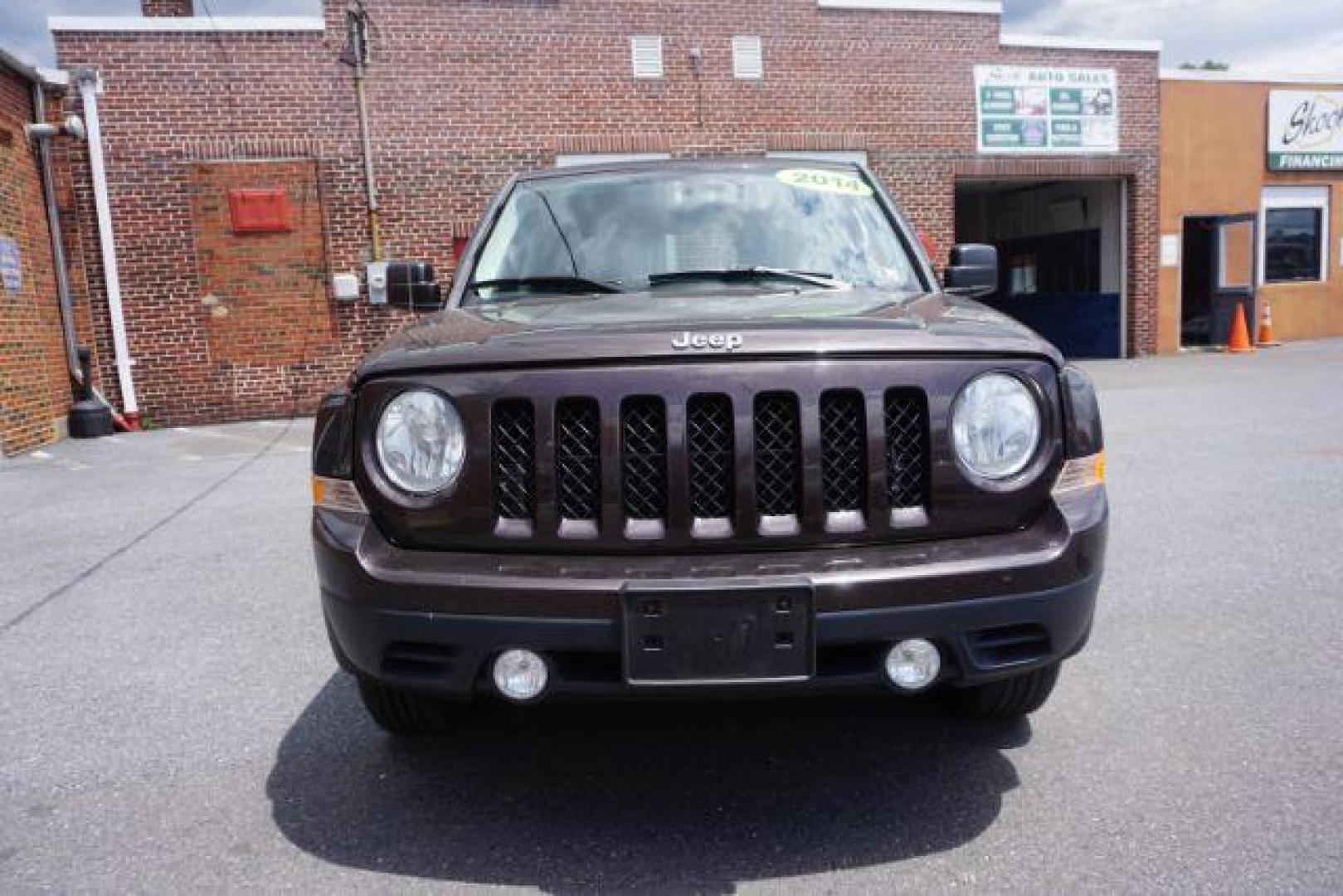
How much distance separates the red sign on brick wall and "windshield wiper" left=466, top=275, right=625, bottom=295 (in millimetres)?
10197

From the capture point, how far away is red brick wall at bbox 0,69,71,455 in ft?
32.5

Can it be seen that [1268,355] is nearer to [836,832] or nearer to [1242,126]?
[1242,126]

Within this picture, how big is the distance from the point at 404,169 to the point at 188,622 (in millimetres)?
9583

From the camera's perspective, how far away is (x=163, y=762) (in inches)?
113

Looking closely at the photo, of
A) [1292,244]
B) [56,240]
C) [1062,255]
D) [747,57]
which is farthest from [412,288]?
[1292,244]

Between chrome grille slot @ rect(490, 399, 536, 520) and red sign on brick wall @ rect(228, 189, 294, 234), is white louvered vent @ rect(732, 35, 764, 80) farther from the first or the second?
chrome grille slot @ rect(490, 399, 536, 520)

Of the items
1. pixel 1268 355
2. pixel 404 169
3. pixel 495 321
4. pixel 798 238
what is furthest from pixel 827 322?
pixel 1268 355

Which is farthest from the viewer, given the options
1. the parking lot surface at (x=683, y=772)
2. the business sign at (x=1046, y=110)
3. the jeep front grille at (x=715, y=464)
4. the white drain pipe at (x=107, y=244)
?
the business sign at (x=1046, y=110)

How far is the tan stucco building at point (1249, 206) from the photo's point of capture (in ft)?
55.0

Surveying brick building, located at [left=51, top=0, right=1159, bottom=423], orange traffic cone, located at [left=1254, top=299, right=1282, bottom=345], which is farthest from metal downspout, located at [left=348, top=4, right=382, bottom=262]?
orange traffic cone, located at [left=1254, top=299, right=1282, bottom=345]

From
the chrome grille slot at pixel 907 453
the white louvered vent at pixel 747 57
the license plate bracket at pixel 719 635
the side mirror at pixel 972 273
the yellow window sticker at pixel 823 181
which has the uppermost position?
the white louvered vent at pixel 747 57

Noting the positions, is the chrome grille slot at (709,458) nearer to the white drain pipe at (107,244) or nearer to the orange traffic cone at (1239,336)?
the white drain pipe at (107,244)

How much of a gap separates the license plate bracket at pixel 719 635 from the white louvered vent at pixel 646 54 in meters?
12.6

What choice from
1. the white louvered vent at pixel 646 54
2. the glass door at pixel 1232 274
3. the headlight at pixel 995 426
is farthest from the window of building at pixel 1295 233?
the headlight at pixel 995 426
